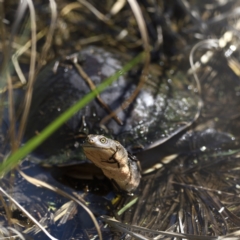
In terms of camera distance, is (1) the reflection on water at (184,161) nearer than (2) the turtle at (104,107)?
Yes

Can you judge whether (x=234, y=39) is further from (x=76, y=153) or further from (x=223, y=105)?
(x=76, y=153)

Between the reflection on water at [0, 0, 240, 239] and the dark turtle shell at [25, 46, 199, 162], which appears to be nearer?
the reflection on water at [0, 0, 240, 239]

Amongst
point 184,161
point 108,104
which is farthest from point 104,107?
point 184,161

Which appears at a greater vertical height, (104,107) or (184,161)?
(104,107)


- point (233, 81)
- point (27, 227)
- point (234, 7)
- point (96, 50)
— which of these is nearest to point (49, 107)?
point (96, 50)

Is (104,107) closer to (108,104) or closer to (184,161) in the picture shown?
(108,104)

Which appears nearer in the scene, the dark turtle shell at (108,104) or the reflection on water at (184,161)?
the reflection on water at (184,161)
